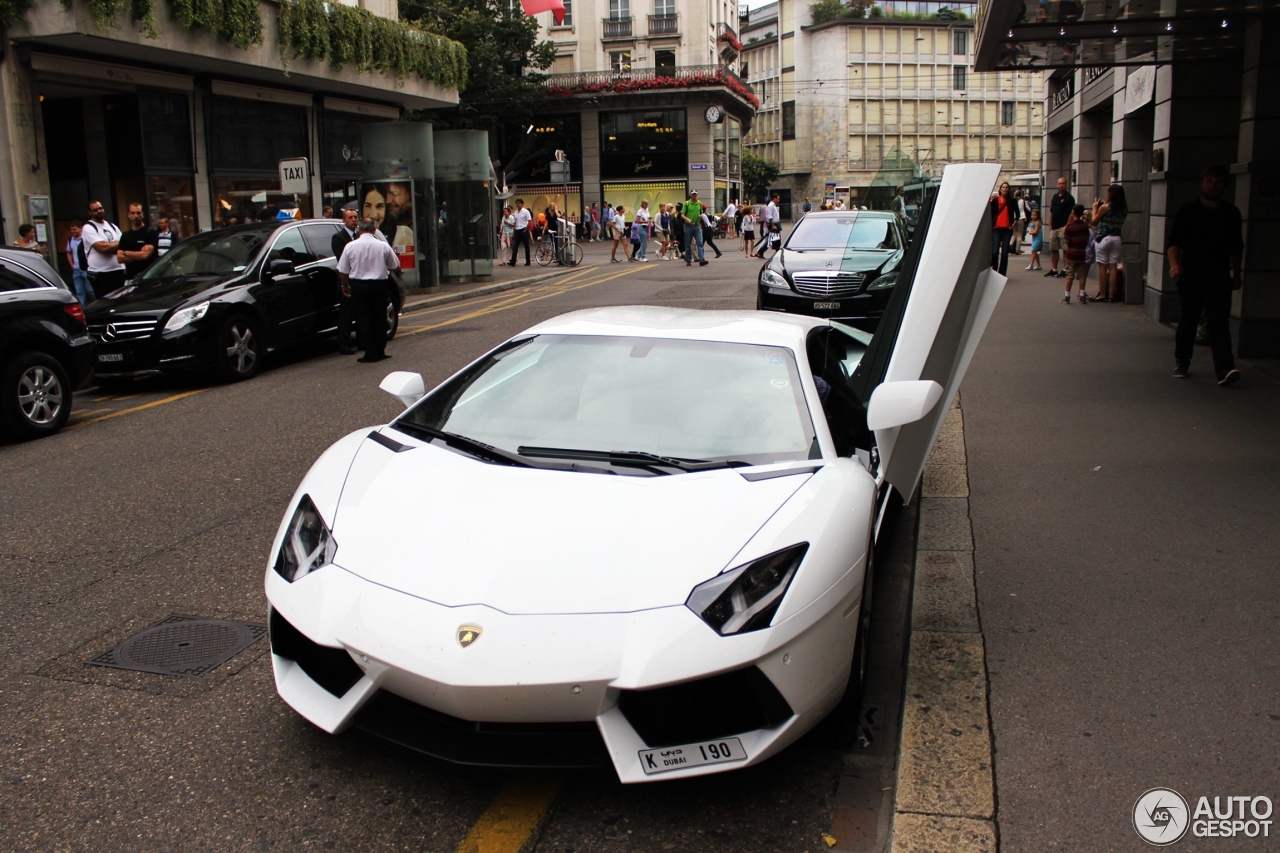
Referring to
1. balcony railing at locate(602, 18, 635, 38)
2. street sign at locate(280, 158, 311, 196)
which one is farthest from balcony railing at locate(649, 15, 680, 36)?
street sign at locate(280, 158, 311, 196)

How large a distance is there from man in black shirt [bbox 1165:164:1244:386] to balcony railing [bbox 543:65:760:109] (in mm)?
50994

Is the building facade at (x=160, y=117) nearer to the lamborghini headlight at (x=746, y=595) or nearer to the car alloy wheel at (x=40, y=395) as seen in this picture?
the car alloy wheel at (x=40, y=395)

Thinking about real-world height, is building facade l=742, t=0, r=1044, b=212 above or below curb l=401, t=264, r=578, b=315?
above

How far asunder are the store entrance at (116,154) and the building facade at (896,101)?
2961 inches

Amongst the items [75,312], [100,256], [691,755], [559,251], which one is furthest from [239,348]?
[559,251]

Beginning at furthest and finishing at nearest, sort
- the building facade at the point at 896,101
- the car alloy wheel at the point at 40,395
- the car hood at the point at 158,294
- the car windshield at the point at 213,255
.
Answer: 1. the building facade at the point at 896,101
2. the car windshield at the point at 213,255
3. the car hood at the point at 158,294
4. the car alloy wheel at the point at 40,395

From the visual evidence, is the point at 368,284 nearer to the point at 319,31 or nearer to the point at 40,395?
the point at 40,395

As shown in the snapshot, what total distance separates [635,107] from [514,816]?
58.9 metres

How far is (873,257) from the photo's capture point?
1442 centimetres

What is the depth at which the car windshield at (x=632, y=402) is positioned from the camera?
13.1ft

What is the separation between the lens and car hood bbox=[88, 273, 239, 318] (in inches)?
448

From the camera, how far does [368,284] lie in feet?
41.2

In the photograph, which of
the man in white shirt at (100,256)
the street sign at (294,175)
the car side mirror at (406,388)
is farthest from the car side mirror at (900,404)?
the street sign at (294,175)

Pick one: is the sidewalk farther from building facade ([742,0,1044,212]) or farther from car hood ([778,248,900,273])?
building facade ([742,0,1044,212])
